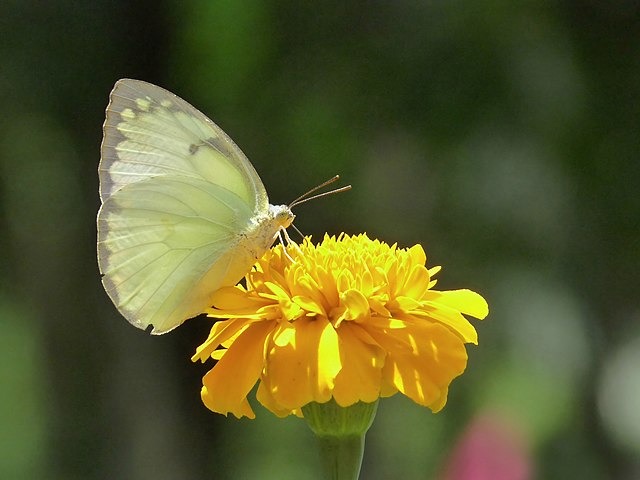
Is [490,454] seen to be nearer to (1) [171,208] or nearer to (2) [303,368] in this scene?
(1) [171,208]

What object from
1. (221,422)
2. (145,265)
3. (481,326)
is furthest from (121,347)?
(145,265)

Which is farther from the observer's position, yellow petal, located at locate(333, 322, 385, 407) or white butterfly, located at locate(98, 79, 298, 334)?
white butterfly, located at locate(98, 79, 298, 334)

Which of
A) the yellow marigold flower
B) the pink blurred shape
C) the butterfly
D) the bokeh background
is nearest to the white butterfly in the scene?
the butterfly

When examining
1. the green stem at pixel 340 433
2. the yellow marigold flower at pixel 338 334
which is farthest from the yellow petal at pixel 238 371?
the green stem at pixel 340 433

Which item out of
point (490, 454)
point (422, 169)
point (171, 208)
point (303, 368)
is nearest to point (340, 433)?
point (303, 368)

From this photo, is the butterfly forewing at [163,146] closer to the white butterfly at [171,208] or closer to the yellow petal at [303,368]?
the white butterfly at [171,208]

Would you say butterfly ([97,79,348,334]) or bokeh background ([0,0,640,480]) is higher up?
butterfly ([97,79,348,334])

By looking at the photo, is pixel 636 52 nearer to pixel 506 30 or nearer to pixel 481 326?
pixel 506 30

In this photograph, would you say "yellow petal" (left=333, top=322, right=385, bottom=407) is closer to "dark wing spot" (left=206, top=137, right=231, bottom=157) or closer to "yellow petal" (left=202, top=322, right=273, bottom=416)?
"yellow petal" (left=202, top=322, right=273, bottom=416)
